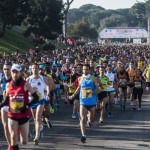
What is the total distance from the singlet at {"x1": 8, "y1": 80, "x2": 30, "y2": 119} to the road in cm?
199

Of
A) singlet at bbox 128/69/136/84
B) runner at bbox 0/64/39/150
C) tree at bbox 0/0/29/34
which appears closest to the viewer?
runner at bbox 0/64/39/150

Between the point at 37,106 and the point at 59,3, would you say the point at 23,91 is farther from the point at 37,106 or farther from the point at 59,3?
the point at 59,3

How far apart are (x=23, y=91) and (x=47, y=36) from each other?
149ft

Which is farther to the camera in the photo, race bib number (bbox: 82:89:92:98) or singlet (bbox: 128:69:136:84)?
singlet (bbox: 128:69:136:84)

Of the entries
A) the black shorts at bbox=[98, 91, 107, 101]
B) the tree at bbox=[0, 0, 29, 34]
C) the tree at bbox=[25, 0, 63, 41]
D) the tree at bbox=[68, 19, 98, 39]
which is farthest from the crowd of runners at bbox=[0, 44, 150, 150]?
the tree at bbox=[68, 19, 98, 39]

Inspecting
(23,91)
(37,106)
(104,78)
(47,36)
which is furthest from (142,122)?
(47,36)

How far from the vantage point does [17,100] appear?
9.75 m

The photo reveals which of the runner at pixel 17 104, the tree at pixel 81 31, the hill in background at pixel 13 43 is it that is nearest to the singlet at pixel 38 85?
the runner at pixel 17 104

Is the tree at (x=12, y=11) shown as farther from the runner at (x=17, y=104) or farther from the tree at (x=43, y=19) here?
the runner at (x=17, y=104)

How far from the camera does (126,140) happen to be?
12789 millimetres

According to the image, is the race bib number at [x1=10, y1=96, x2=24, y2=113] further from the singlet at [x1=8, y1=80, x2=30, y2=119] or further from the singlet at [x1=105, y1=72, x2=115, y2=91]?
the singlet at [x1=105, y1=72, x2=115, y2=91]

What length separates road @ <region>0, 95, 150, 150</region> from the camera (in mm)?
11914

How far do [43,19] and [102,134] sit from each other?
4103 centimetres

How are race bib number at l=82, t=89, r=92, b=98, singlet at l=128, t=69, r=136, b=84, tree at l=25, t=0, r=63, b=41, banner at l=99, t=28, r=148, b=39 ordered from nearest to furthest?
race bib number at l=82, t=89, r=92, b=98, singlet at l=128, t=69, r=136, b=84, tree at l=25, t=0, r=63, b=41, banner at l=99, t=28, r=148, b=39
